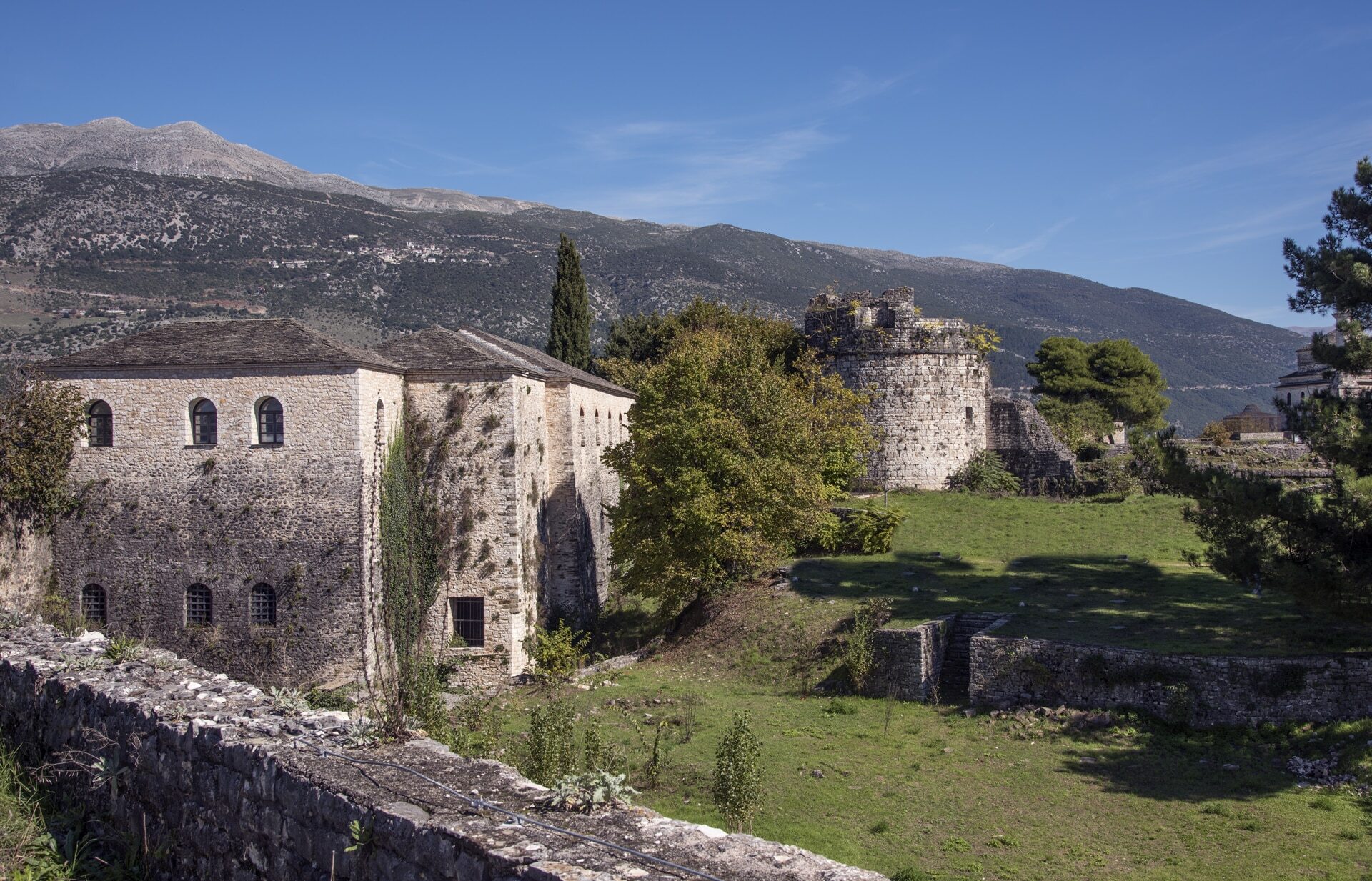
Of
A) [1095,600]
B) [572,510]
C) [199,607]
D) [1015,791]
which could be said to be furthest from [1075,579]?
[199,607]

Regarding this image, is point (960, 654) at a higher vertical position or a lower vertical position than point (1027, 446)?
lower

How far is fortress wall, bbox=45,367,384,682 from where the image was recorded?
71.9 feet

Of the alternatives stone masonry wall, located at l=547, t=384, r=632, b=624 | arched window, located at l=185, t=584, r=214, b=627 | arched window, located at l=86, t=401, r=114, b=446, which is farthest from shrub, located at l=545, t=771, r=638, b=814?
arched window, located at l=86, t=401, r=114, b=446

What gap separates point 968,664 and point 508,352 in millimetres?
14722

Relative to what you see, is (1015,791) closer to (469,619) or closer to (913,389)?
(469,619)

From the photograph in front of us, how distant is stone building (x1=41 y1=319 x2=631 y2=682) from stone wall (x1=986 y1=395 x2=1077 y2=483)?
2034cm

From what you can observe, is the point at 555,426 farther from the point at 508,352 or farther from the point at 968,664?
the point at 968,664

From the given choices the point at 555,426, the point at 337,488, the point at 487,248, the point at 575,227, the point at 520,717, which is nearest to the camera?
the point at 520,717

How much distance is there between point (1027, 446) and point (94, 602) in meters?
29.9

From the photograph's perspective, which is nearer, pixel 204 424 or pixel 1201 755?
pixel 1201 755

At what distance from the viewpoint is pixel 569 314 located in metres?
47.9

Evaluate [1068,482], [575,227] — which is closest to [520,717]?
[1068,482]

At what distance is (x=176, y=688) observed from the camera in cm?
789

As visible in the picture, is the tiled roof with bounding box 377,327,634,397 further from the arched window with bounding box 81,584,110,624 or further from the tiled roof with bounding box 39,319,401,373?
the arched window with bounding box 81,584,110,624
